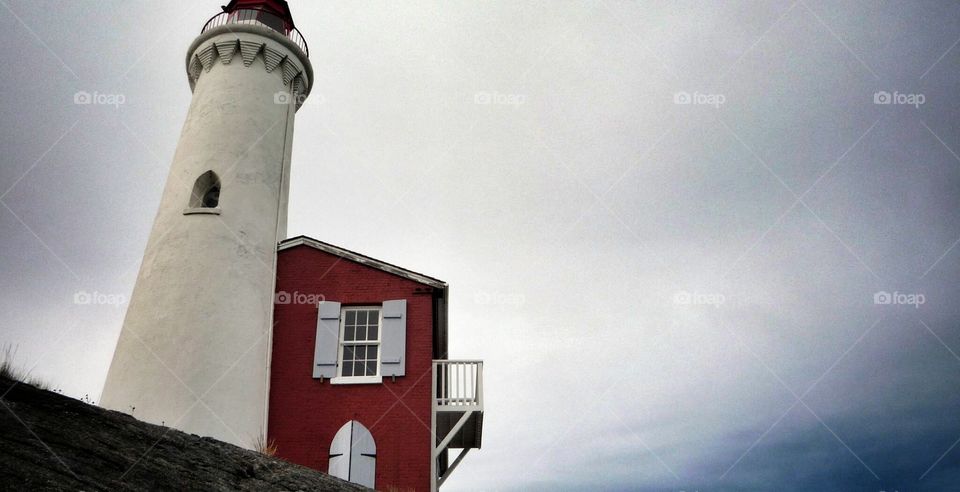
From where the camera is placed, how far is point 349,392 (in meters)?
15.9

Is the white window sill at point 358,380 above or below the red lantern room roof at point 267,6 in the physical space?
below

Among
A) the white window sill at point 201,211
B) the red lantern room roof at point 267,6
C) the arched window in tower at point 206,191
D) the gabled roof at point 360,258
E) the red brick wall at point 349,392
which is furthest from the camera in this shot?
the red lantern room roof at point 267,6

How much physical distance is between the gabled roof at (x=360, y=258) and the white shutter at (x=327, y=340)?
4.04ft

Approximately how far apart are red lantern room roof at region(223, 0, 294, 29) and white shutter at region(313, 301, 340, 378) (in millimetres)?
9909

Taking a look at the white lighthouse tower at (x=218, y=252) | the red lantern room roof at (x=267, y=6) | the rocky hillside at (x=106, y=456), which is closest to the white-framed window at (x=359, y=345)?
the white lighthouse tower at (x=218, y=252)

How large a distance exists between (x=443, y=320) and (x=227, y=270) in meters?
5.15

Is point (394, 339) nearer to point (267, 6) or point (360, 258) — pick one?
point (360, 258)

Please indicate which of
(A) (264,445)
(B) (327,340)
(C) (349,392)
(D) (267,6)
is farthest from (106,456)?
(D) (267,6)

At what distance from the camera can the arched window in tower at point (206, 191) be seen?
17.4m

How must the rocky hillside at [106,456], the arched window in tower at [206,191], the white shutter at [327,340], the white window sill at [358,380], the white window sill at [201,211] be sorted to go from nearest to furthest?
the rocky hillside at [106,456] < the white window sill at [358,380] < the white shutter at [327,340] < the white window sill at [201,211] < the arched window in tower at [206,191]

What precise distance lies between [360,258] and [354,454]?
4561mm

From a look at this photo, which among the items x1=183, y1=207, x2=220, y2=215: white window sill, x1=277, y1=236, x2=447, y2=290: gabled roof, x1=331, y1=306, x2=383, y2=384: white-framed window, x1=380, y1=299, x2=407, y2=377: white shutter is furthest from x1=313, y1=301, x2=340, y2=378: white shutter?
x1=183, y1=207, x2=220, y2=215: white window sill

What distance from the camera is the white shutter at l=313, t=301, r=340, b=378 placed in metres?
16.0

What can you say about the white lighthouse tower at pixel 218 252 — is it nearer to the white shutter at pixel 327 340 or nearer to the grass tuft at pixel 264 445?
the grass tuft at pixel 264 445
